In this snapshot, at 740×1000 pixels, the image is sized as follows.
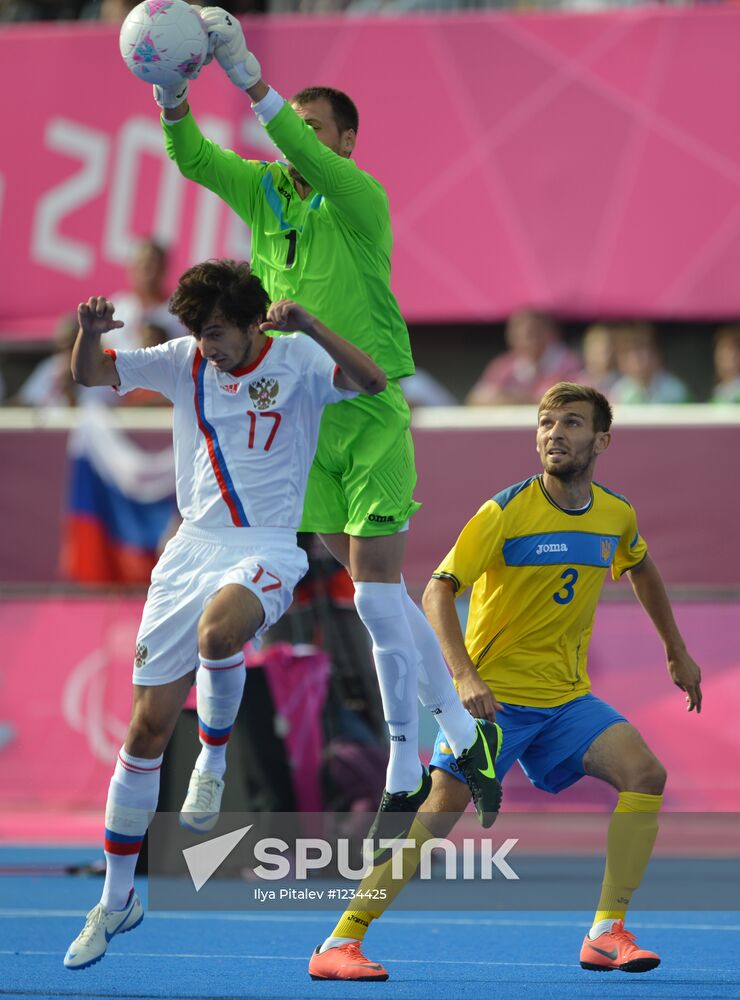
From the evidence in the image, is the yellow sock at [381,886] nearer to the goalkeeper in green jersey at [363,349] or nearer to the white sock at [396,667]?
the goalkeeper in green jersey at [363,349]

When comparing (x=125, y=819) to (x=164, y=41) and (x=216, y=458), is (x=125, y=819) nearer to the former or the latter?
(x=216, y=458)

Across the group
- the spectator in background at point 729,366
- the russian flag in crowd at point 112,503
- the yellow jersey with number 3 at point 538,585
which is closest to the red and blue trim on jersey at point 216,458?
the yellow jersey with number 3 at point 538,585

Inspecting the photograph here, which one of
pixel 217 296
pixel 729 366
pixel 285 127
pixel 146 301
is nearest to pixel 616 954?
pixel 217 296

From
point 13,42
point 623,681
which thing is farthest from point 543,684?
point 13,42

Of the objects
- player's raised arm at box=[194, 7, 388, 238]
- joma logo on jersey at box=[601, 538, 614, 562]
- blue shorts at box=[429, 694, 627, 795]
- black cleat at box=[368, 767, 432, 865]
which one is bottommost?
black cleat at box=[368, 767, 432, 865]

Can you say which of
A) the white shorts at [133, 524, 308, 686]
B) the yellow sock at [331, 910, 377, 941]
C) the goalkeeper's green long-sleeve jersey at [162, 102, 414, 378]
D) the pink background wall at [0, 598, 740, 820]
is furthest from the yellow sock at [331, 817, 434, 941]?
the pink background wall at [0, 598, 740, 820]

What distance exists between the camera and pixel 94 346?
20.0 ft

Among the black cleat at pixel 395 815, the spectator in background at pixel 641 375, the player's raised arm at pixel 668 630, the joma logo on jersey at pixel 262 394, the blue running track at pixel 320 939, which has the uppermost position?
the spectator in background at pixel 641 375

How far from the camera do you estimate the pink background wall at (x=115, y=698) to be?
10.3 meters

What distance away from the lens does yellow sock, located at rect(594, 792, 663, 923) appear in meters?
6.27

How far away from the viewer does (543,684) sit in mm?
6410

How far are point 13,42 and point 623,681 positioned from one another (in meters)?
7.83

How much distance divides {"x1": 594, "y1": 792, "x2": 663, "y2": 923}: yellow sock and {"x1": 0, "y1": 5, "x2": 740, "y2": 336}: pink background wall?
7.36 m

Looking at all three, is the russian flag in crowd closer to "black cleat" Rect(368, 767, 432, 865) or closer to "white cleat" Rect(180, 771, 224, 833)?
"black cleat" Rect(368, 767, 432, 865)
